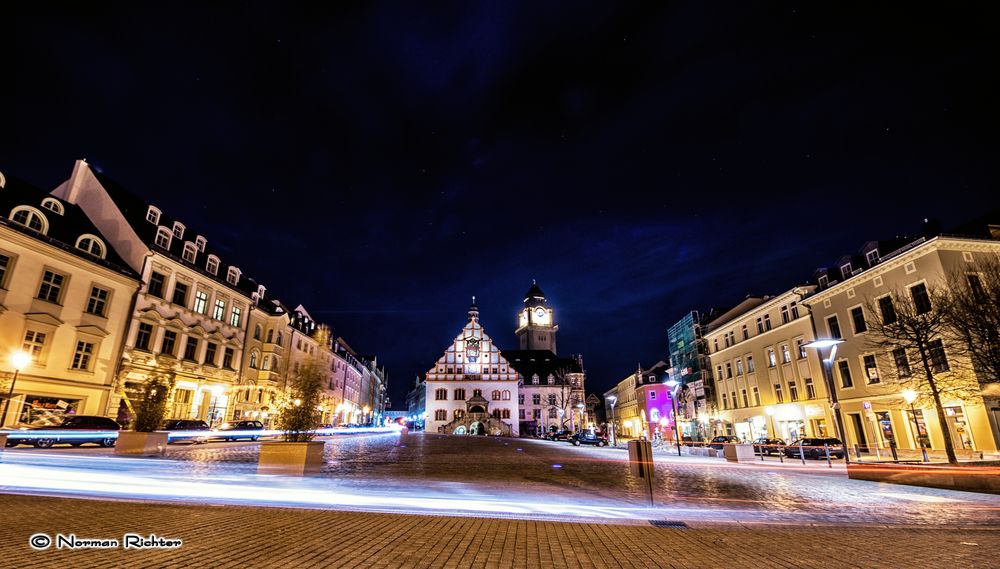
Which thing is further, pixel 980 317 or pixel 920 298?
pixel 920 298

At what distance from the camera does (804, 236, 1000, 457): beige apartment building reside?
2602 cm

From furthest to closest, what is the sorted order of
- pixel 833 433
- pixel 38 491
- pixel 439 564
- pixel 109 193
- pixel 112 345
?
1. pixel 833 433
2. pixel 109 193
3. pixel 112 345
4. pixel 38 491
5. pixel 439 564

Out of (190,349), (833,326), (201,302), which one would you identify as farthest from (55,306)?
(833,326)

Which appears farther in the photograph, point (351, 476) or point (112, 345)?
point (112, 345)

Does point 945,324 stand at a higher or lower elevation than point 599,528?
higher

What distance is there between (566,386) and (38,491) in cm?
8254

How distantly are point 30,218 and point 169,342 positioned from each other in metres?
11.7

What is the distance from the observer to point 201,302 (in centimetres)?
3700

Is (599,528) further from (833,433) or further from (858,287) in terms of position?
(833,433)

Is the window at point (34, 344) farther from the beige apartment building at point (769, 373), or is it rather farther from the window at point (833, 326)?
the window at point (833, 326)

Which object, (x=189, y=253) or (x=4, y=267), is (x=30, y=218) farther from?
(x=189, y=253)

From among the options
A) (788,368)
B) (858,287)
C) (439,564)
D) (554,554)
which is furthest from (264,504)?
(788,368)

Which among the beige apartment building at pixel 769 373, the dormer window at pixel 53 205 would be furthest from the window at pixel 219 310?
the beige apartment building at pixel 769 373

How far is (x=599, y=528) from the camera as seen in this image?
7.23m
